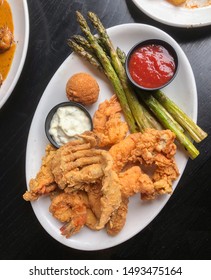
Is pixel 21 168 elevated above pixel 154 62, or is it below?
below

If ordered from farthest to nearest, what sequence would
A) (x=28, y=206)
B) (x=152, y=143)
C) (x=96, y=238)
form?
(x=28, y=206) < (x=96, y=238) < (x=152, y=143)

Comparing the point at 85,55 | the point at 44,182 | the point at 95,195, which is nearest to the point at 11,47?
the point at 85,55

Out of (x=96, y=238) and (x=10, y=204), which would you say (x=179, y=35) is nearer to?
(x=96, y=238)

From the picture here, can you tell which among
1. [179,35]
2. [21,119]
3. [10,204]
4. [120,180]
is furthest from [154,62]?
[10,204]

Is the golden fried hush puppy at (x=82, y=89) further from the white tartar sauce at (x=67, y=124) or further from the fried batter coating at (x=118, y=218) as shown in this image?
the fried batter coating at (x=118, y=218)

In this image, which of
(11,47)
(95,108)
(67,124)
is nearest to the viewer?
→ (67,124)

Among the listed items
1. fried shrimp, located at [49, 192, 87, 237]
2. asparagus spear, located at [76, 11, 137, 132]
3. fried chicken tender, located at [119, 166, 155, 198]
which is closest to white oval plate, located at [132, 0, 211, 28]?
asparagus spear, located at [76, 11, 137, 132]

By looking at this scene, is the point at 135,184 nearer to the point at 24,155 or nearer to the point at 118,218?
the point at 118,218
